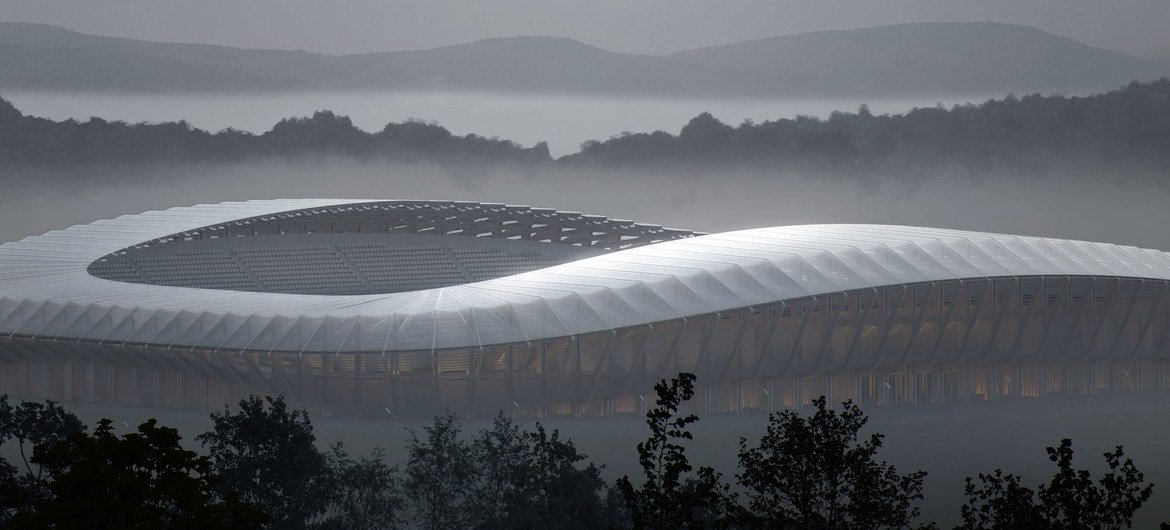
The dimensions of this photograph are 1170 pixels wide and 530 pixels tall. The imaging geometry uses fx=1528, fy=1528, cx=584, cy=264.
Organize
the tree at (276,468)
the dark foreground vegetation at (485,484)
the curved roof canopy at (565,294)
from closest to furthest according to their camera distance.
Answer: the dark foreground vegetation at (485,484), the tree at (276,468), the curved roof canopy at (565,294)

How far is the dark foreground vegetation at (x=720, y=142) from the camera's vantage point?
16512cm

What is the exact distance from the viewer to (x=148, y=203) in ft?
565

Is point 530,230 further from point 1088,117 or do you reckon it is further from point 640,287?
point 1088,117

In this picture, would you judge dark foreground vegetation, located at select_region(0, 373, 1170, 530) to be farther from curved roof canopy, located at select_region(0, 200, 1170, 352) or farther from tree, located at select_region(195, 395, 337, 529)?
curved roof canopy, located at select_region(0, 200, 1170, 352)

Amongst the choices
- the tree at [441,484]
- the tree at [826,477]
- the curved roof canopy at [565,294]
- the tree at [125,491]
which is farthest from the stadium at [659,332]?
the tree at [125,491]

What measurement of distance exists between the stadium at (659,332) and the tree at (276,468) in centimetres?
1109

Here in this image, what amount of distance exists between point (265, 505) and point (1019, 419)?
30.9 metres

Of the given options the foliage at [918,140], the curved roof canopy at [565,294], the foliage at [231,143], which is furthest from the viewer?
the foliage at [231,143]

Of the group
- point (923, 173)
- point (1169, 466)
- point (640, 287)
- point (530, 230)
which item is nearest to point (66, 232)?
point (530, 230)

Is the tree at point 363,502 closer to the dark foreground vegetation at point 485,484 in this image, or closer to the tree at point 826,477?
the dark foreground vegetation at point 485,484

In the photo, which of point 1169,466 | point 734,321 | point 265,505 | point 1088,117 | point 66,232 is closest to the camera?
point 265,505

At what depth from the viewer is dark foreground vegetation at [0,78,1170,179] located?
16512 cm

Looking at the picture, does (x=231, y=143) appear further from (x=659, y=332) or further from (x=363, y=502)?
(x=363, y=502)

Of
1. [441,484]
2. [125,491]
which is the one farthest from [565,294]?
[125,491]
